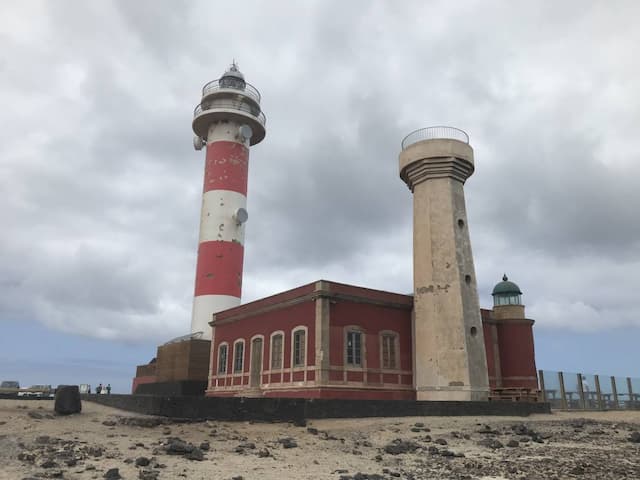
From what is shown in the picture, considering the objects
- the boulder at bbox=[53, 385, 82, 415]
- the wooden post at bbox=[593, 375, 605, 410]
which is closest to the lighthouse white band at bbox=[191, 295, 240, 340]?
the boulder at bbox=[53, 385, 82, 415]

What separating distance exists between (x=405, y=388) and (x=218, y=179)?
17511 mm

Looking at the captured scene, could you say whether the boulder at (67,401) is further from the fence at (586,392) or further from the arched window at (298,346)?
the fence at (586,392)

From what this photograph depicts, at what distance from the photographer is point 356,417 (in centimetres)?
1683

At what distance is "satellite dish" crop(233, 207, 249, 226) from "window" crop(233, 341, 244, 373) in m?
8.24

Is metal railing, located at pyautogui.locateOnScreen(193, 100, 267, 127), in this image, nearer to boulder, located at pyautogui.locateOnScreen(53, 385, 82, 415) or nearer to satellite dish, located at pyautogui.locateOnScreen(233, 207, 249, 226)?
satellite dish, located at pyautogui.locateOnScreen(233, 207, 249, 226)

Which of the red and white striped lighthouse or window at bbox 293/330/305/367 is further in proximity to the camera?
the red and white striped lighthouse

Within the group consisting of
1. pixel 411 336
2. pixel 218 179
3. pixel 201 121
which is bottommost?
pixel 411 336

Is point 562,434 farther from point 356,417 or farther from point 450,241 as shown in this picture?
point 450,241

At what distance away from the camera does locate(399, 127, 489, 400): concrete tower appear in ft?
72.2

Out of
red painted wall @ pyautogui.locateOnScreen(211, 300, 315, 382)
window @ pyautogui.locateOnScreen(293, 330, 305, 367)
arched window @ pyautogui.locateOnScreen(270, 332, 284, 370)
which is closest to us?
red painted wall @ pyautogui.locateOnScreen(211, 300, 315, 382)

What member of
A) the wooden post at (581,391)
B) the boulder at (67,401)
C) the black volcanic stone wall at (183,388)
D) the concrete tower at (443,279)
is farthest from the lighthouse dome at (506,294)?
the boulder at (67,401)

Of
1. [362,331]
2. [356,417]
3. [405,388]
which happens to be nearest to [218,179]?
[362,331]

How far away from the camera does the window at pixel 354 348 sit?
2184cm

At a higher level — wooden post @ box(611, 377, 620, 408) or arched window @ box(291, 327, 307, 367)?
arched window @ box(291, 327, 307, 367)
